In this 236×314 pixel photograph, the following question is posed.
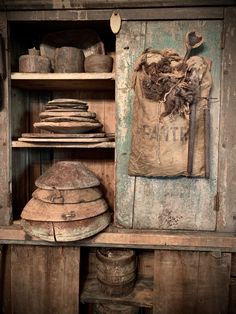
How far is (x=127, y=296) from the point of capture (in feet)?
5.27

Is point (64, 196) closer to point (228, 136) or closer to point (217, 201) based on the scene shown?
point (217, 201)

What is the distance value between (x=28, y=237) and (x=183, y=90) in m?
1.17

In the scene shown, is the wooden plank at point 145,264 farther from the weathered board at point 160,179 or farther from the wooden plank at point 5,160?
the wooden plank at point 5,160

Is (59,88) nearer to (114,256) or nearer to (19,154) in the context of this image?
(19,154)

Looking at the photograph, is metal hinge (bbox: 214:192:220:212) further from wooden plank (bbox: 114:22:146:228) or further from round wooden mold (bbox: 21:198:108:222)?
round wooden mold (bbox: 21:198:108:222)

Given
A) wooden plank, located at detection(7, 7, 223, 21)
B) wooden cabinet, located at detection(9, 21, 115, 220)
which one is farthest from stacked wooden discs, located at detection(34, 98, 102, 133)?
wooden plank, located at detection(7, 7, 223, 21)

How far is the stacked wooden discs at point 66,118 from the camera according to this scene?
141cm

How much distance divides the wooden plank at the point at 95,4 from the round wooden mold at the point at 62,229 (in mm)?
1144

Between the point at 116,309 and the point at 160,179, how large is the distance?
0.85 meters

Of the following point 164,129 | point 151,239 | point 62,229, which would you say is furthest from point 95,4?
point 151,239

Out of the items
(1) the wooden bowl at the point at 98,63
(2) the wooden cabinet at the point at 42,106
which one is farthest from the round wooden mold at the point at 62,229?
(1) the wooden bowl at the point at 98,63

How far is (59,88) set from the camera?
183cm

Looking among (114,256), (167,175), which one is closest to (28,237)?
(114,256)

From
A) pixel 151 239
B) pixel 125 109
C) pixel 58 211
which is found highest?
pixel 125 109
